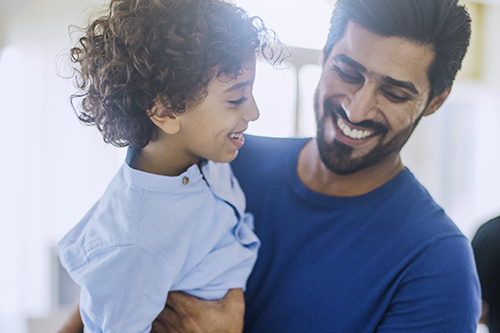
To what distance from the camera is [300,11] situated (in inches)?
118

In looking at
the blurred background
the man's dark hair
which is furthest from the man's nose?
the blurred background

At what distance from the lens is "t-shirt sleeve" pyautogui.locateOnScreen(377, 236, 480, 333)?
870 millimetres

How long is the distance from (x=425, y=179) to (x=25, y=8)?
4239mm

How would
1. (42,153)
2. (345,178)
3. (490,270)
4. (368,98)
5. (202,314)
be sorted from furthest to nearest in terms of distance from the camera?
(42,153), (490,270), (345,178), (368,98), (202,314)

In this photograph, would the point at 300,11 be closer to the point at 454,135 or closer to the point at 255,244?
the point at 255,244

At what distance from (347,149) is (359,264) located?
29 cm

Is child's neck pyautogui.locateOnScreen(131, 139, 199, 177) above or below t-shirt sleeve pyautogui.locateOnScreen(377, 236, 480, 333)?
above

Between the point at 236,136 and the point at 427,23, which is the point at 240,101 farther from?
the point at 427,23

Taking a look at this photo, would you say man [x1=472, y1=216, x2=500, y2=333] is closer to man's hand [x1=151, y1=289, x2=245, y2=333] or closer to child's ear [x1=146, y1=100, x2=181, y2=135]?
man's hand [x1=151, y1=289, x2=245, y2=333]

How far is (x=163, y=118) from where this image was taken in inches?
33.4

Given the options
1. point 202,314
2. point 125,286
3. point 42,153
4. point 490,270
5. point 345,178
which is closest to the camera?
point 125,286

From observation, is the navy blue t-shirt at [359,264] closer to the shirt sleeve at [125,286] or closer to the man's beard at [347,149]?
the man's beard at [347,149]

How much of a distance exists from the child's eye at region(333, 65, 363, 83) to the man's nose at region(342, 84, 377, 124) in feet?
0.08

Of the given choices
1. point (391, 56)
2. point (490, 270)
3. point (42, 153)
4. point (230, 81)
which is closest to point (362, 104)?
point (391, 56)
